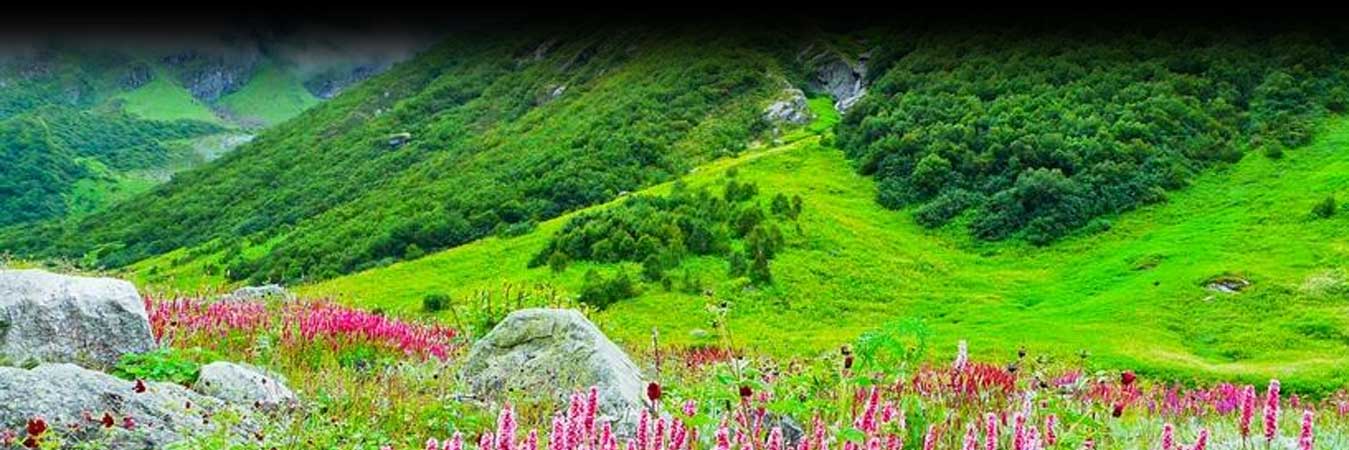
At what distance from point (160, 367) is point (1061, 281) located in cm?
6189

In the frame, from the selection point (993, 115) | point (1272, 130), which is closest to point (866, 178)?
point (993, 115)

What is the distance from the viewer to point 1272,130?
8456 cm

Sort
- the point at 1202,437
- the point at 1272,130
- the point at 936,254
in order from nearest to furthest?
the point at 1202,437
the point at 936,254
the point at 1272,130

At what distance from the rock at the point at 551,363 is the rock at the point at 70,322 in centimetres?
356

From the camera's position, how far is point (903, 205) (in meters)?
84.3

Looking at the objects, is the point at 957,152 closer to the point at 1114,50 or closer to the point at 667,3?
the point at 1114,50

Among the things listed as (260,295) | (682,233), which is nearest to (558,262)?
(682,233)

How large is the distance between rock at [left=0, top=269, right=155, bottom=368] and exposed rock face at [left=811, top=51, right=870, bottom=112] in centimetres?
11913

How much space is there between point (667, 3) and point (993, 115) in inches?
4213

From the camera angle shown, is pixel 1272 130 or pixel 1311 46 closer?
pixel 1272 130

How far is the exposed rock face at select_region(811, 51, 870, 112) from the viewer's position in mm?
129875

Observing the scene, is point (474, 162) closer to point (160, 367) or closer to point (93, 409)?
point (160, 367)

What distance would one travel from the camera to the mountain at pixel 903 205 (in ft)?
175

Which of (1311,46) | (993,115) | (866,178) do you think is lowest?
(866,178)
